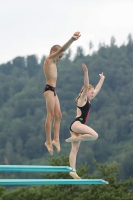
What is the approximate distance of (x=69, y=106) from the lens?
128125 millimetres

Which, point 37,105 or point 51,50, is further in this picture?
point 37,105

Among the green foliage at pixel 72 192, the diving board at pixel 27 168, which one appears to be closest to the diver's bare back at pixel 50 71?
the diving board at pixel 27 168

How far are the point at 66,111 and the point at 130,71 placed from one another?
20270 mm

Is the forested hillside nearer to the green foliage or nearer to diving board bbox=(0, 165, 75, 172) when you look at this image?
the green foliage

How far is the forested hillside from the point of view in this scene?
11906cm

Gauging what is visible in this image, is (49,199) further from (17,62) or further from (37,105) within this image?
(17,62)

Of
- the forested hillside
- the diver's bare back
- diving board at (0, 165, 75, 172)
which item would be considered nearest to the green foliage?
the diver's bare back

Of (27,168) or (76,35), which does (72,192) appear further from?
(27,168)

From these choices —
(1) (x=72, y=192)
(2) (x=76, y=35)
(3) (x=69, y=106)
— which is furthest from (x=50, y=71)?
(3) (x=69, y=106)

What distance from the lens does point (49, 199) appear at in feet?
124

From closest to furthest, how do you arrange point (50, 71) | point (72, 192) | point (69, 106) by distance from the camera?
1. point (50, 71)
2. point (72, 192)
3. point (69, 106)

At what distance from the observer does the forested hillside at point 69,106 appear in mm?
119062

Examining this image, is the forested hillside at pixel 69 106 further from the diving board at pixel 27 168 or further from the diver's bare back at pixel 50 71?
the diving board at pixel 27 168

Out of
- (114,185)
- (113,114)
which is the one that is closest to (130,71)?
(113,114)
